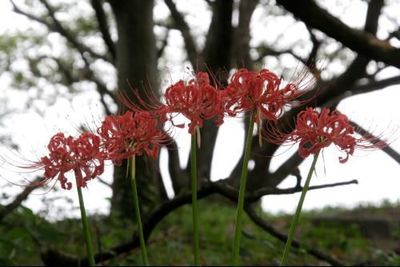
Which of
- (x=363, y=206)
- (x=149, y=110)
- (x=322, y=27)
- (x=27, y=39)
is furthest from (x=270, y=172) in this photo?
(x=27, y=39)

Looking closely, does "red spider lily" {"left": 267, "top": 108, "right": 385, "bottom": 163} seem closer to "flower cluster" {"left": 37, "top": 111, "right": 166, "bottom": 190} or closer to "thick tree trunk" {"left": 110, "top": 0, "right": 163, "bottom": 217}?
"flower cluster" {"left": 37, "top": 111, "right": 166, "bottom": 190}

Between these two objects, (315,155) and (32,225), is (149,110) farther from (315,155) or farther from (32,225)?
(32,225)

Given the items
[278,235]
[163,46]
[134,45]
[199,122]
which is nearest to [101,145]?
[199,122]

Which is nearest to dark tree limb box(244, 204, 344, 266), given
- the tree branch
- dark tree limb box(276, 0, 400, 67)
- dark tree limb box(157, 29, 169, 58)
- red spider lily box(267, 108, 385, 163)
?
the tree branch

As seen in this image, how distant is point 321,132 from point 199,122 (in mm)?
282

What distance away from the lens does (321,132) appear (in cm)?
133

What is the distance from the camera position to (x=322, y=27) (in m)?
1.89

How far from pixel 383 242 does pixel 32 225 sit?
5.88 m

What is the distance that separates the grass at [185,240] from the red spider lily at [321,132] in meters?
1.26

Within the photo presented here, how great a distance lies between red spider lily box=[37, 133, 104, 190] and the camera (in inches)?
53.9

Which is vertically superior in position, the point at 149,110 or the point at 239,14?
the point at 239,14

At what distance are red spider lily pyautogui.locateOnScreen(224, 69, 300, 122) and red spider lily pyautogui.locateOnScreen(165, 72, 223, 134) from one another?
30 millimetres

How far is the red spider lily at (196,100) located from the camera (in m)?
1.33

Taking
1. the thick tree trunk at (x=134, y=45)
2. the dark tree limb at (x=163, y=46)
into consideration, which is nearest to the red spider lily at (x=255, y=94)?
the thick tree trunk at (x=134, y=45)
